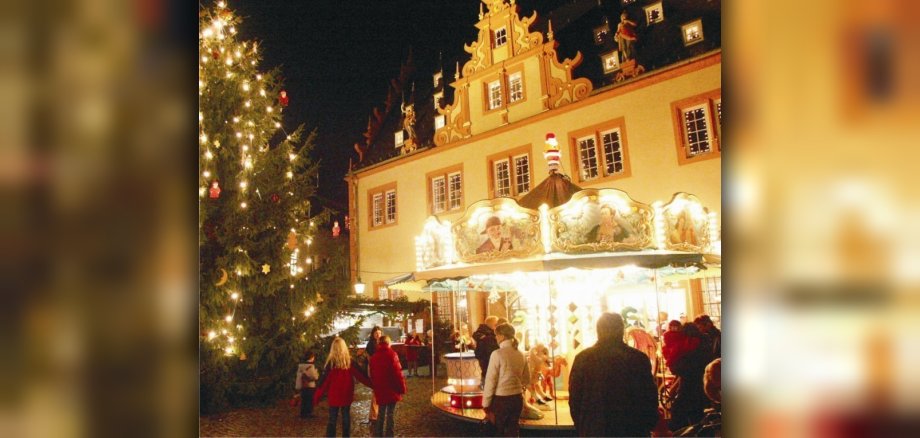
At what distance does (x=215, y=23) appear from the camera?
36.4ft

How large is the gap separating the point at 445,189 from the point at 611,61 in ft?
21.9

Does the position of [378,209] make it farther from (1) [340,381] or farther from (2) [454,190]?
(1) [340,381]

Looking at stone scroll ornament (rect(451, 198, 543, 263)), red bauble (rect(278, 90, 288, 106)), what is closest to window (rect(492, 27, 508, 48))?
red bauble (rect(278, 90, 288, 106))

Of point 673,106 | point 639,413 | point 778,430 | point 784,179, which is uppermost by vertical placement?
point 673,106

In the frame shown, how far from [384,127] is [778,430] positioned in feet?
73.7

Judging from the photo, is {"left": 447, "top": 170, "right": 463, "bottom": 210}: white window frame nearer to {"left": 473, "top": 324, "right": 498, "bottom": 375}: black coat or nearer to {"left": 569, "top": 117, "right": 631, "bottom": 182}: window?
{"left": 569, "top": 117, "right": 631, "bottom": 182}: window

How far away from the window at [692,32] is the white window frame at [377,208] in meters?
11.7

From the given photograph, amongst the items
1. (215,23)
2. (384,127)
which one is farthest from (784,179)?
(384,127)

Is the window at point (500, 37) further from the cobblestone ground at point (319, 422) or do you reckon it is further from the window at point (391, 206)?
the cobblestone ground at point (319, 422)

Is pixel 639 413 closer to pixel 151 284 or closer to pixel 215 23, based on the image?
pixel 151 284

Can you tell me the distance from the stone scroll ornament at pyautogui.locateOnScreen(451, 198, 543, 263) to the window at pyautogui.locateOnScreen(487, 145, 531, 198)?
7.70m

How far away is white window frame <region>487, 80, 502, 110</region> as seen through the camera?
56.7 feet

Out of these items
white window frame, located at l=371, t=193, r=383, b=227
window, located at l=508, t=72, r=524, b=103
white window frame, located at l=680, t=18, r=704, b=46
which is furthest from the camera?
white window frame, located at l=371, t=193, r=383, b=227

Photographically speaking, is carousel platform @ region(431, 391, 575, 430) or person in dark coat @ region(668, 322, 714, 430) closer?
person in dark coat @ region(668, 322, 714, 430)
